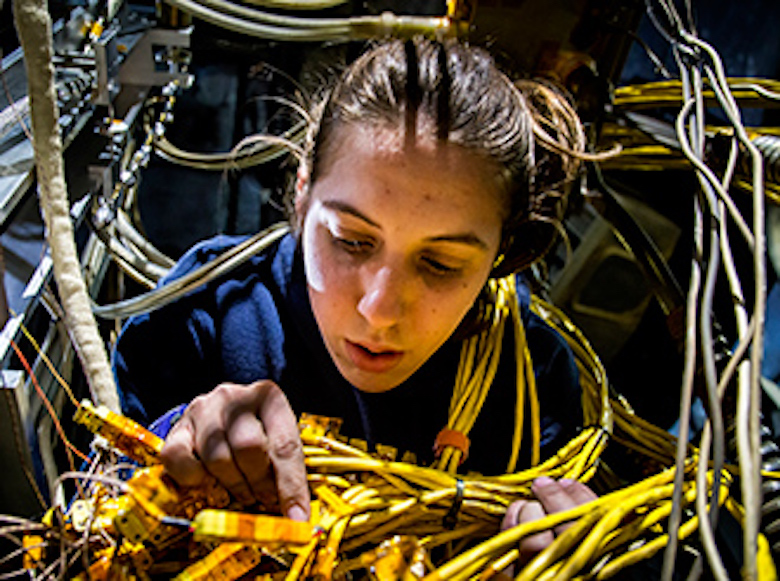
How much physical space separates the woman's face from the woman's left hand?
0.23m

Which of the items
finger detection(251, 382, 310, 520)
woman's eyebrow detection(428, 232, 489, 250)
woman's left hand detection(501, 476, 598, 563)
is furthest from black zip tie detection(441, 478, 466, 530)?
woman's eyebrow detection(428, 232, 489, 250)

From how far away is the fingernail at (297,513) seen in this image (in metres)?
0.53

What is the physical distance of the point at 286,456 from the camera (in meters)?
0.55

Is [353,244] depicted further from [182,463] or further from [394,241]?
[182,463]

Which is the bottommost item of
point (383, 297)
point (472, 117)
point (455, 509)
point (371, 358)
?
point (455, 509)

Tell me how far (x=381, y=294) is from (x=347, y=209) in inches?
4.5

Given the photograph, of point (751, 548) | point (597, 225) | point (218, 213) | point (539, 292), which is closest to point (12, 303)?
point (751, 548)

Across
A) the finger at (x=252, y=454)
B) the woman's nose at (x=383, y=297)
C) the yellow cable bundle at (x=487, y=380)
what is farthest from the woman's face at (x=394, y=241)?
the finger at (x=252, y=454)

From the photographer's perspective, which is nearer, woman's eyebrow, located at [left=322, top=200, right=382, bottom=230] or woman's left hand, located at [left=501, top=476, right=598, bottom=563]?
Answer: woman's left hand, located at [left=501, top=476, right=598, bottom=563]

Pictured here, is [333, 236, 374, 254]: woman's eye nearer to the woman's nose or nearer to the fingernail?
the woman's nose

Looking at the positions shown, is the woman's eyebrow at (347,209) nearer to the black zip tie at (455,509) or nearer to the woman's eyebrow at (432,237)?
the woman's eyebrow at (432,237)

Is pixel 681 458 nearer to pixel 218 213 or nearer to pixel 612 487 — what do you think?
pixel 612 487

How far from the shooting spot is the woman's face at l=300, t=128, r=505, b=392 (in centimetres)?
70

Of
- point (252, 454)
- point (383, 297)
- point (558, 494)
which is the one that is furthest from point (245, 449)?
point (558, 494)
